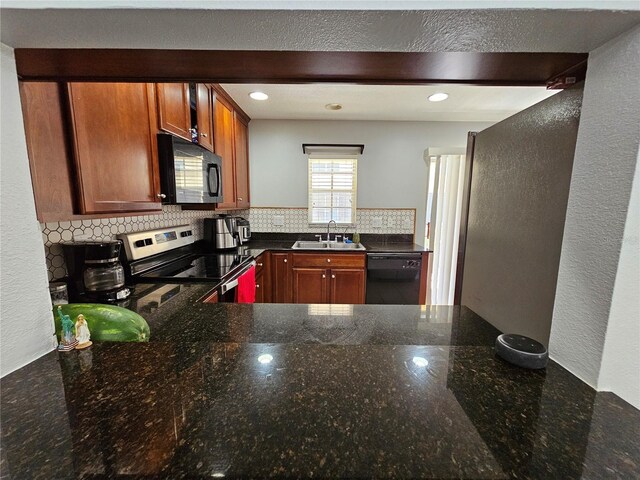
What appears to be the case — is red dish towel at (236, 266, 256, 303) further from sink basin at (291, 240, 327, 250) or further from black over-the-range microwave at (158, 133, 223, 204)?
sink basin at (291, 240, 327, 250)

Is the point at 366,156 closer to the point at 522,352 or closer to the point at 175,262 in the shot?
the point at 175,262

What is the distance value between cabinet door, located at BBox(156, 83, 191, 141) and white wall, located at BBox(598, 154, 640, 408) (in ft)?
6.47

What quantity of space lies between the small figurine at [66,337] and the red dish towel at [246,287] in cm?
129

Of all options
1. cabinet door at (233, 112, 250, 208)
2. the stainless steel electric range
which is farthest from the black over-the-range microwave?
cabinet door at (233, 112, 250, 208)

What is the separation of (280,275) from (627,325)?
8.86 ft

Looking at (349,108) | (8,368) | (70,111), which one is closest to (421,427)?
(8,368)

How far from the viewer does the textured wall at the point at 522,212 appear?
2.27 feet

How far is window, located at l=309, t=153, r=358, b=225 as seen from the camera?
335 centimetres

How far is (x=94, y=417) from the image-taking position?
1.46ft

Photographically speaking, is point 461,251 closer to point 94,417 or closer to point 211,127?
point 94,417

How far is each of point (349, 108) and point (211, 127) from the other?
1.46 meters

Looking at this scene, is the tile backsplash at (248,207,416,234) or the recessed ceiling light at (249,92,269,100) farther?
the tile backsplash at (248,207,416,234)

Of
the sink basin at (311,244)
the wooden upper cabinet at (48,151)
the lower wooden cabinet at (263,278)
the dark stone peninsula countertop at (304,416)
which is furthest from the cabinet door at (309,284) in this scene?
the dark stone peninsula countertop at (304,416)

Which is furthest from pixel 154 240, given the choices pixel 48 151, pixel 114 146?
pixel 48 151
